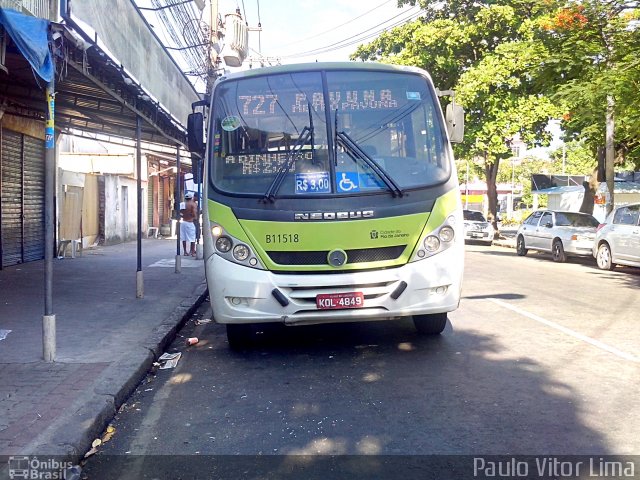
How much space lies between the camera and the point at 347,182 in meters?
6.07

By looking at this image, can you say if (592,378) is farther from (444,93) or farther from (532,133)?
(532,133)

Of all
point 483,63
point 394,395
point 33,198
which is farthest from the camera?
point 483,63

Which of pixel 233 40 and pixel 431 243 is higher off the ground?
pixel 233 40

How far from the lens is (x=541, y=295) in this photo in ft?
34.4

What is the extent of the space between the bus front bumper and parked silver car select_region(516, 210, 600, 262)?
13.6m

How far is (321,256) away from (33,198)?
37.6 ft

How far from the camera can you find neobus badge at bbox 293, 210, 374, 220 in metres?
5.85

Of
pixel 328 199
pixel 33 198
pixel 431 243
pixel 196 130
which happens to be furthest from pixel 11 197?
pixel 431 243

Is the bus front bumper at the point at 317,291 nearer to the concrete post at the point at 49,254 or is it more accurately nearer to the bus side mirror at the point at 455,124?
the concrete post at the point at 49,254

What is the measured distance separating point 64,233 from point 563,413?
13530 mm

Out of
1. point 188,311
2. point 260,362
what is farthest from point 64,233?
point 260,362

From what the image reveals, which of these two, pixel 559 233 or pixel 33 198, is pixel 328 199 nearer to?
pixel 33 198

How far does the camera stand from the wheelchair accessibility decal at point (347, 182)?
603 centimetres

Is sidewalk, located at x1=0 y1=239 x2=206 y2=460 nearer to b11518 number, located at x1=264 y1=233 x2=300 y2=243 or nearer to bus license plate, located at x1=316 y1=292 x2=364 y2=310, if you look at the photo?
b11518 number, located at x1=264 y1=233 x2=300 y2=243
